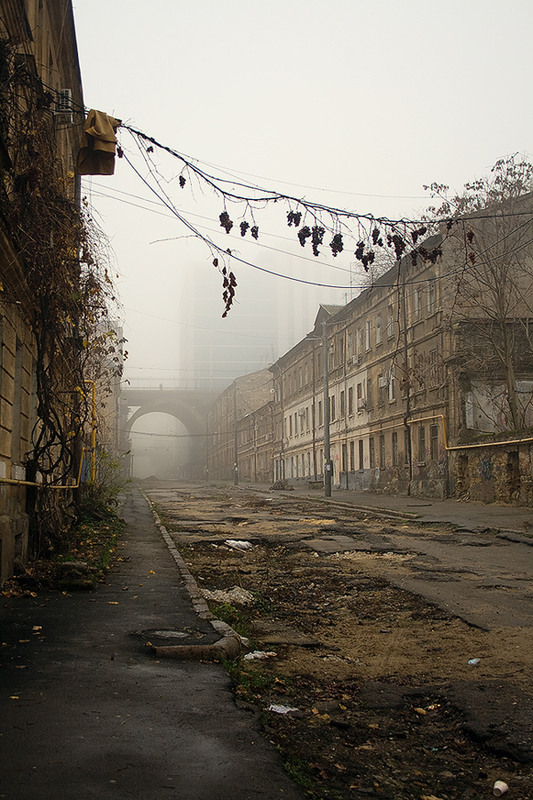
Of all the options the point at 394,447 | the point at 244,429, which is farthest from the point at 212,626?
the point at 244,429

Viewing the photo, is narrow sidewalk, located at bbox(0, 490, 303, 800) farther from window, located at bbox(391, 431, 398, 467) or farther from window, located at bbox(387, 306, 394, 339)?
window, located at bbox(387, 306, 394, 339)

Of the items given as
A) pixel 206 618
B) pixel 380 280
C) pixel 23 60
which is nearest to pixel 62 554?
pixel 206 618

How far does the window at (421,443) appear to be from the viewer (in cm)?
3115

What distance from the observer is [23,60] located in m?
7.80

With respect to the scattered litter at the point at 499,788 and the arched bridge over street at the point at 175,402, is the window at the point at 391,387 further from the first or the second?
the arched bridge over street at the point at 175,402

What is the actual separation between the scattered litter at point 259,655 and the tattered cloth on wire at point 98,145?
4.72m

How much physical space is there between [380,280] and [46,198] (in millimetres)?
25901

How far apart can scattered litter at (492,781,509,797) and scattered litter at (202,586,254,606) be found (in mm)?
4945

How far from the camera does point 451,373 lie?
91.4 ft

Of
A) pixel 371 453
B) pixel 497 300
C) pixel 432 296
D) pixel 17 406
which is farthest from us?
pixel 371 453

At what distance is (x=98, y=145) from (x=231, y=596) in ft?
16.8

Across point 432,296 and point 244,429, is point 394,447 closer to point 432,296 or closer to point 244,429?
point 432,296

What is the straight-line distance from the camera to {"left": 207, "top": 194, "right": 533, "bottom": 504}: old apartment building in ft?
80.7

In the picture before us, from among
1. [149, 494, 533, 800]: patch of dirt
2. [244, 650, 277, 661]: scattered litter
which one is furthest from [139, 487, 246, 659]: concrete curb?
[149, 494, 533, 800]: patch of dirt
